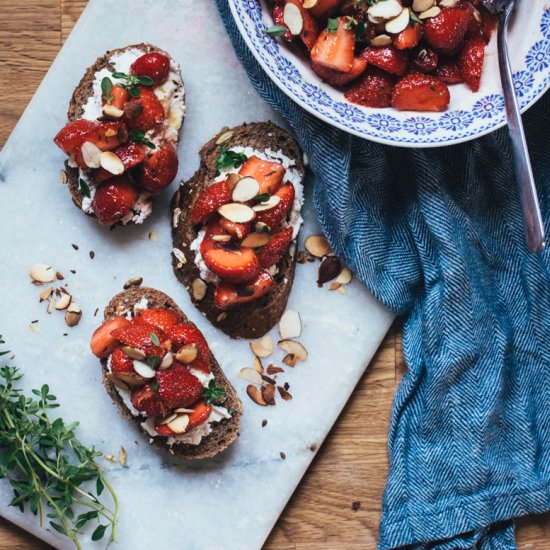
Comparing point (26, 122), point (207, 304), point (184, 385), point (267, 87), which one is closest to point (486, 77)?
point (267, 87)

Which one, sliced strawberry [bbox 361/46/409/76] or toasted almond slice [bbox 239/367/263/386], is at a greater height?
sliced strawberry [bbox 361/46/409/76]

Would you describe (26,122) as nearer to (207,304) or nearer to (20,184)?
(20,184)

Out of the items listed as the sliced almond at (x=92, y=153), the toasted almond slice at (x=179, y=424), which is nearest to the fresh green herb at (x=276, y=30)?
the sliced almond at (x=92, y=153)

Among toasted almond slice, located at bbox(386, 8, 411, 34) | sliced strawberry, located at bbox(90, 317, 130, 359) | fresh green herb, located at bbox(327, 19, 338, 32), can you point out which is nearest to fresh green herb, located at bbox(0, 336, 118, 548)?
sliced strawberry, located at bbox(90, 317, 130, 359)

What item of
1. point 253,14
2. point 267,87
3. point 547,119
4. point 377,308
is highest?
point 253,14

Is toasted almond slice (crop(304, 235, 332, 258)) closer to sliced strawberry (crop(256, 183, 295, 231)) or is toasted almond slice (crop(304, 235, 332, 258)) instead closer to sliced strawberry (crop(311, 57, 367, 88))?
sliced strawberry (crop(256, 183, 295, 231))

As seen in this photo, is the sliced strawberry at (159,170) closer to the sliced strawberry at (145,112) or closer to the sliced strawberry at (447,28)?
the sliced strawberry at (145,112)

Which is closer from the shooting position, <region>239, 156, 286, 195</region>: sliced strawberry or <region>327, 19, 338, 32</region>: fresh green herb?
<region>327, 19, 338, 32</region>: fresh green herb
